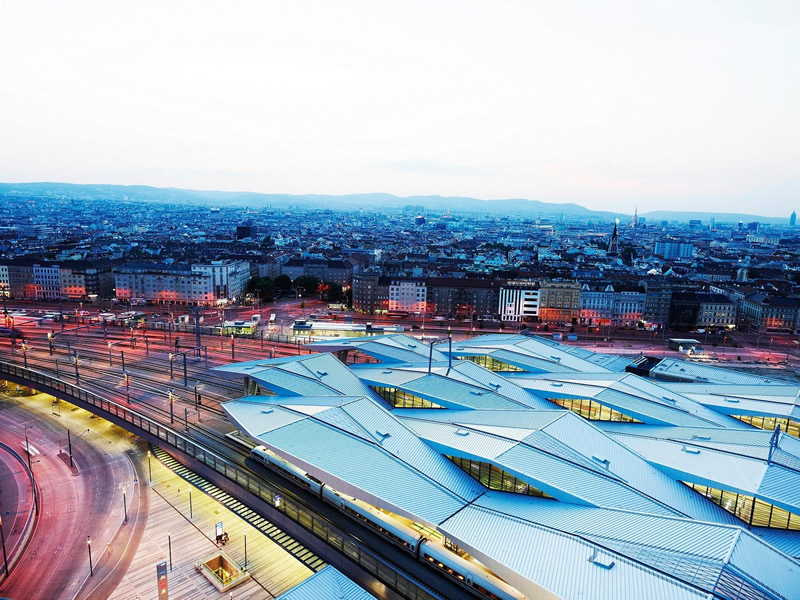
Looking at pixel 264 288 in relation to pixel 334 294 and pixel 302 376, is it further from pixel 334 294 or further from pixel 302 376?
pixel 302 376

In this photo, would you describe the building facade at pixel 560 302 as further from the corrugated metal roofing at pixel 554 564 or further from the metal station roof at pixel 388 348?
the corrugated metal roofing at pixel 554 564

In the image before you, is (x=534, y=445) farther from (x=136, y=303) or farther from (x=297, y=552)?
(x=136, y=303)

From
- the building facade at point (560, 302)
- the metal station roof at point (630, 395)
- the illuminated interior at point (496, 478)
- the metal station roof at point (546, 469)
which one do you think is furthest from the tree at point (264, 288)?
the illuminated interior at point (496, 478)

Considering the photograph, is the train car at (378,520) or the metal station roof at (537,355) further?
the metal station roof at (537,355)

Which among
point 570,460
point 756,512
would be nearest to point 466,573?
point 570,460

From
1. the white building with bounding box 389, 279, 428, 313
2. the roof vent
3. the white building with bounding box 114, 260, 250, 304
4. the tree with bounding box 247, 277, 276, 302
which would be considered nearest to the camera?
the roof vent

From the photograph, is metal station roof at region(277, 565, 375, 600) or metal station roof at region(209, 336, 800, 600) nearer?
metal station roof at region(209, 336, 800, 600)

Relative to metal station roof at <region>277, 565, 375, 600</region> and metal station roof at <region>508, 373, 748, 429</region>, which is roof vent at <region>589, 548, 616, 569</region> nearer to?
metal station roof at <region>277, 565, 375, 600</region>

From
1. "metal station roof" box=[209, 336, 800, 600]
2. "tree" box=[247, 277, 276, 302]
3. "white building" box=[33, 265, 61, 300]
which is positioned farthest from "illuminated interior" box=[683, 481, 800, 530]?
"white building" box=[33, 265, 61, 300]

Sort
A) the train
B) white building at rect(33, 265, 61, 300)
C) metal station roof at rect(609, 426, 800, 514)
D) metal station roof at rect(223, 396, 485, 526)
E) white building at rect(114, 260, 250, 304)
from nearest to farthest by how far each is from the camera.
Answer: the train
metal station roof at rect(223, 396, 485, 526)
metal station roof at rect(609, 426, 800, 514)
white building at rect(114, 260, 250, 304)
white building at rect(33, 265, 61, 300)
